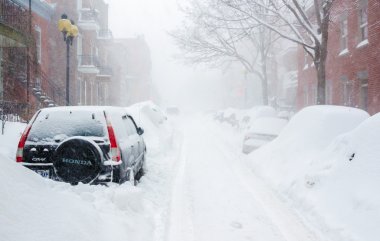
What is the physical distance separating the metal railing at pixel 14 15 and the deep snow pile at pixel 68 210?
13706 mm

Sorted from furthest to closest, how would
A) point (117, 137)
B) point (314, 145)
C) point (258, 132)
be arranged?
point (258, 132), point (314, 145), point (117, 137)

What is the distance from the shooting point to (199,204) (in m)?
7.23

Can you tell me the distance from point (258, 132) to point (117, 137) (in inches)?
359

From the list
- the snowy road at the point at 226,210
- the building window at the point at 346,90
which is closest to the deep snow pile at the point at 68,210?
the snowy road at the point at 226,210

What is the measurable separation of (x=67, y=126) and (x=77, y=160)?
2.21ft

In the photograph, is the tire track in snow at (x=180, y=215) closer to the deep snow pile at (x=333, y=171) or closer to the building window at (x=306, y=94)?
the deep snow pile at (x=333, y=171)

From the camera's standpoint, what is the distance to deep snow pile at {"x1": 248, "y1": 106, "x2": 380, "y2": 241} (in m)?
5.48

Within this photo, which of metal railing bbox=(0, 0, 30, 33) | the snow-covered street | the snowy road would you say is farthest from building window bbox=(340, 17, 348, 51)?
metal railing bbox=(0, 0, 30, 33)

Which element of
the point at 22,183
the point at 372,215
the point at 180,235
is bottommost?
the point at 180,235

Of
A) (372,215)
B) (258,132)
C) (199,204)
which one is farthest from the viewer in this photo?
(258,132)

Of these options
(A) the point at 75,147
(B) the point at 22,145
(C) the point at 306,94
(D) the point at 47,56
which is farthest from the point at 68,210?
(C) the point at 306,94

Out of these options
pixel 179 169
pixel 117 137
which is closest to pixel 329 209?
pixel 117 137

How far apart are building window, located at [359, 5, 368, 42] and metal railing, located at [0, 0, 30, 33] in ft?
50.1

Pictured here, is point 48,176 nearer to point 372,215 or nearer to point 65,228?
point 65,228
